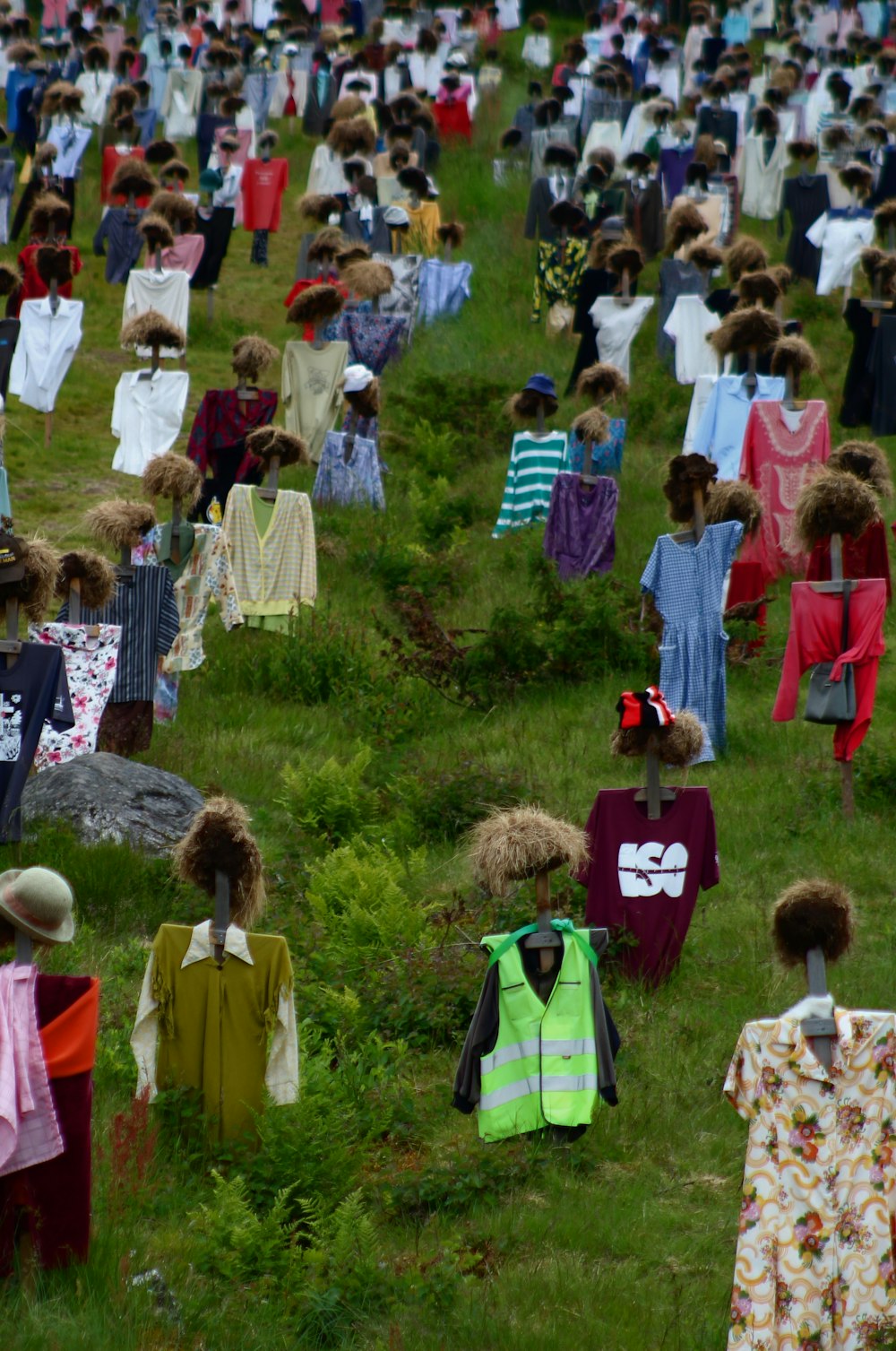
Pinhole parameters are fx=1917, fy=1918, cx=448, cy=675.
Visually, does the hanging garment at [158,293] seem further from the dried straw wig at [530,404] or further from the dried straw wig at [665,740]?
the dried straw wig at [665,740]

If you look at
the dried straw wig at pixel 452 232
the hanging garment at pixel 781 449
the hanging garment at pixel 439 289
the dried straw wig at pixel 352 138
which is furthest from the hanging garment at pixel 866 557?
the dried straw wig at pixel 352 138

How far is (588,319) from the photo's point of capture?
2133 cm

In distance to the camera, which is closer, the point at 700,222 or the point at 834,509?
the point at 834,509

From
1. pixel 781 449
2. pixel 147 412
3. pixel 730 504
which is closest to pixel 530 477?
pixel 781 449

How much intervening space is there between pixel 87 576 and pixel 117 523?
91cm

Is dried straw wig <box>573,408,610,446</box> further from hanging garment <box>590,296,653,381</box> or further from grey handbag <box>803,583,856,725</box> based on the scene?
hanging garment <box>590,296,653,381</box>

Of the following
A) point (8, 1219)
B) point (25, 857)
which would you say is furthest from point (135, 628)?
point (8, 1219)

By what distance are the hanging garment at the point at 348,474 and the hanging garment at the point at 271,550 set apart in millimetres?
3309

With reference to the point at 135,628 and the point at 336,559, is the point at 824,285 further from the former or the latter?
the point at 135,628

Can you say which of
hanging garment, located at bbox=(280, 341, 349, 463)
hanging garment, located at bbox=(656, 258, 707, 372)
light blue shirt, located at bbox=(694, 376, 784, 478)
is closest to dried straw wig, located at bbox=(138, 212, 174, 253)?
hanging garment, located at bbox=(280, 341, 349, 463)

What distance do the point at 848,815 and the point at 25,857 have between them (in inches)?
191

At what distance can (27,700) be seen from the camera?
1036cm

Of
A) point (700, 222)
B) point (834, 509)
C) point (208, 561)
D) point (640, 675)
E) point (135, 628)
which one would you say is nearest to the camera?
point (834, 509)

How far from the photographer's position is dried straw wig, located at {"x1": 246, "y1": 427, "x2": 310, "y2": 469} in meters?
14.2
